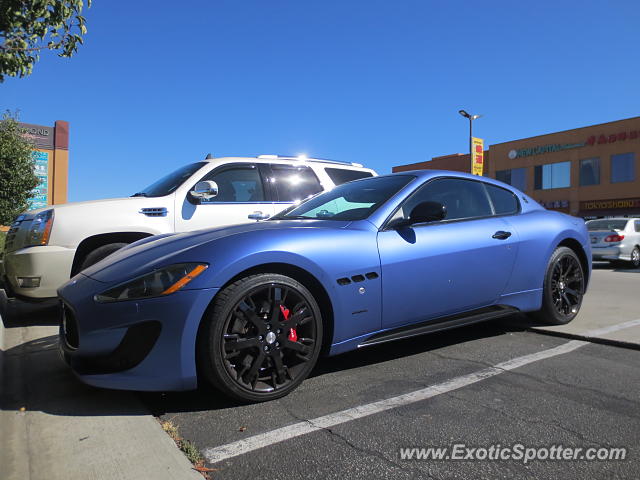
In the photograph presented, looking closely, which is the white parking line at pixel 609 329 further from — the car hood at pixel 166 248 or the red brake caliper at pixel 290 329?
the red brake caliper at pixel 290 329

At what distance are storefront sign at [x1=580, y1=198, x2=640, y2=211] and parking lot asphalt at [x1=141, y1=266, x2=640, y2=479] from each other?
107 ft

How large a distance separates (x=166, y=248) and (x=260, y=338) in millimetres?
795

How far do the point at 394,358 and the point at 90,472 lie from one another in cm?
210

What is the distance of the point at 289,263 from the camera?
2.65 m

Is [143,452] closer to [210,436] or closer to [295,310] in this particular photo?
[210,436]

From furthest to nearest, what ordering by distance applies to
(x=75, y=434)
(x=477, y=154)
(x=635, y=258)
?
1. (x=477, y=154)
2. (x=635, y=258)
3. (x=75, y=434)

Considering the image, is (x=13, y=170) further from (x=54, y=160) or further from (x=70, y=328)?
(x=54, y=160)

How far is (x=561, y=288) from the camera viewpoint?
432 centimetres

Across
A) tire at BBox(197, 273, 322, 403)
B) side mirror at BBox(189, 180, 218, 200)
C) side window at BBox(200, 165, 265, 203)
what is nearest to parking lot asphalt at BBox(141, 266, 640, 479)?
tire at BBox(197, 273, 322, 403)

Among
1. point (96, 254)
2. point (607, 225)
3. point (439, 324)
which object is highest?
point (607, 225)

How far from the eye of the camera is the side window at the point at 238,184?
17.8 feet

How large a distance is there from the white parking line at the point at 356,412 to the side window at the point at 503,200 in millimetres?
1221

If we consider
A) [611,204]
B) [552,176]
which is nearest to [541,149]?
[552,176]

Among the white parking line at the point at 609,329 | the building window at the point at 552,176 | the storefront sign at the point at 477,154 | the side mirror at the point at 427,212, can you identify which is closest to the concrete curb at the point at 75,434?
the side mirror at the point at 427,212
